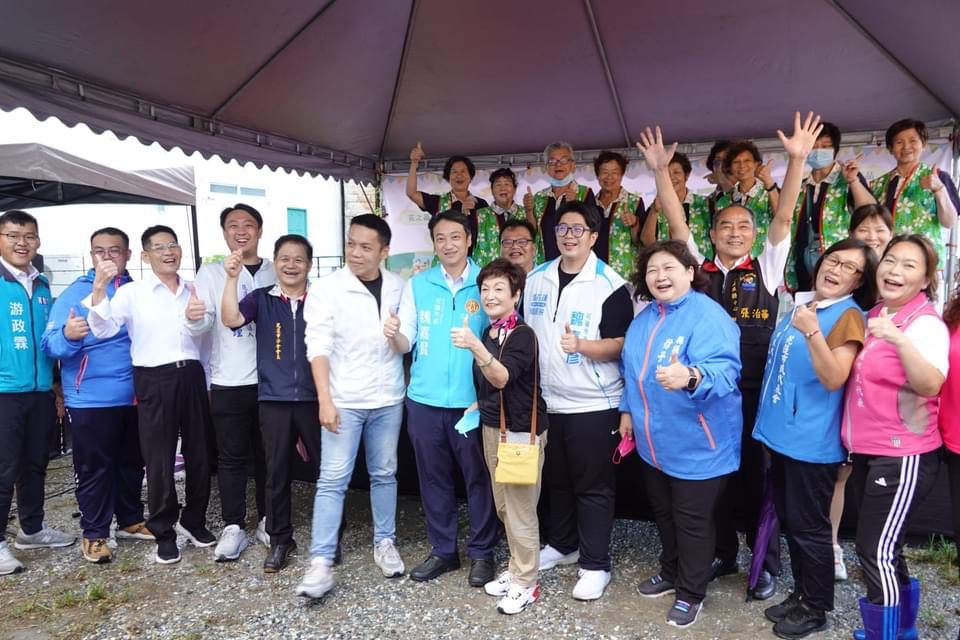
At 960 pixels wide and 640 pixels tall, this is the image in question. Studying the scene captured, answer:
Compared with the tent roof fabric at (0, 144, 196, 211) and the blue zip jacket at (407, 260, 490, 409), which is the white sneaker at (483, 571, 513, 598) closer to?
the blue zip jacket at (407, 260, 490, 409)

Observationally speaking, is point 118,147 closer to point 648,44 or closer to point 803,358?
point 648,44

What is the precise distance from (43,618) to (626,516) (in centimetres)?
269

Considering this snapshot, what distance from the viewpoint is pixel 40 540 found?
3.22 meters

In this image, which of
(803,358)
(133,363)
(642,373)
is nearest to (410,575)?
(642,373)

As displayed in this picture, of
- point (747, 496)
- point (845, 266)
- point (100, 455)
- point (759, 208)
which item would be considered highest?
point (759, 208)

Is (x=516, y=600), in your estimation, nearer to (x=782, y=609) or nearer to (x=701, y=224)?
(x=782, y=609)

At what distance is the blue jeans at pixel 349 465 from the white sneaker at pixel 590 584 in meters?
0.92

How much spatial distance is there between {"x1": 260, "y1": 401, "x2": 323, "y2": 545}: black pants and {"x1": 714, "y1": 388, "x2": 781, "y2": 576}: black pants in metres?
1.84

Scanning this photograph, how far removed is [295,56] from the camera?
3898mm

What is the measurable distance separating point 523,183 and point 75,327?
397 cm

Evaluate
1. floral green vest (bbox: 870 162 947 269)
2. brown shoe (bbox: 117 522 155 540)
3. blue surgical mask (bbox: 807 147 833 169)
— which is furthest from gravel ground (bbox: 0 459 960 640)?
blue surgical mask (bbox: 807 147 833 169)

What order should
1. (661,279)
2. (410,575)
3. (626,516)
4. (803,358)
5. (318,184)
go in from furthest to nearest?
(318,184)
(626,516)
(410,575)
(661,279)
(803,358)

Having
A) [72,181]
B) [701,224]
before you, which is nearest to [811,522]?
[701,224]

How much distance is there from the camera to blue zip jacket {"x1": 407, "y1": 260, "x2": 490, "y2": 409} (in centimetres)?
260
